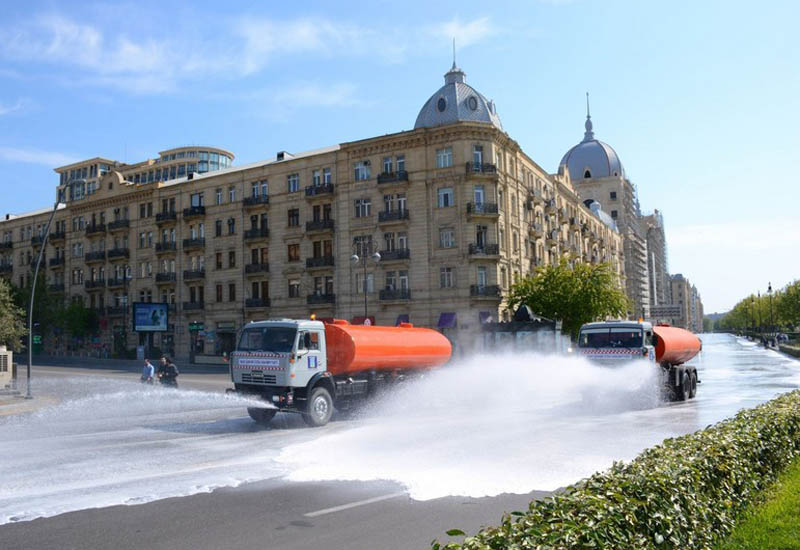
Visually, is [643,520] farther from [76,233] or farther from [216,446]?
[76,233]

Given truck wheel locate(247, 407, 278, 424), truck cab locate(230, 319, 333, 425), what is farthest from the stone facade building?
truck wheel locate(247, 407, 278, 424)

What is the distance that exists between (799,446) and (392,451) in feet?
22.5

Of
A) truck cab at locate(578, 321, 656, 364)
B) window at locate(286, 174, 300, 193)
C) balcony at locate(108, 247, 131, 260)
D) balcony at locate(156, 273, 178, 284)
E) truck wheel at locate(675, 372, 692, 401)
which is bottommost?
truck wheel at locate(675, 372, 692, 401)

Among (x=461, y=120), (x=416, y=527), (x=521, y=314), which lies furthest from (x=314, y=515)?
(x=461, y=120)

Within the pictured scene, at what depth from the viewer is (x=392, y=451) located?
1315cm

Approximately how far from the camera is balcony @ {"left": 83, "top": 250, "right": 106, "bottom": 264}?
72375 millimetres

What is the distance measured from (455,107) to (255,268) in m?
22.1

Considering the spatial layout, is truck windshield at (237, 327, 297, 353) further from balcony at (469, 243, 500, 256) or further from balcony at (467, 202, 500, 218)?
balcony at (467, 202, 500, 218)

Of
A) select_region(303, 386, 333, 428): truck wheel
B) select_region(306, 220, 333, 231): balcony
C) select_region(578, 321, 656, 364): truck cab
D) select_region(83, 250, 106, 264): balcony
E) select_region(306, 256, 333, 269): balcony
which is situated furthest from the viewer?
select_region(83, 250, 106, 264): balcony

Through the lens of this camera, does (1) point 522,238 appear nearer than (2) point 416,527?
No

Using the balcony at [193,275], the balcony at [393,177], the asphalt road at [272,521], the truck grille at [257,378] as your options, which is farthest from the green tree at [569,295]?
the asphalt road at [272,521]

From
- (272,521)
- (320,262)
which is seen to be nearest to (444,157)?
(320,262)

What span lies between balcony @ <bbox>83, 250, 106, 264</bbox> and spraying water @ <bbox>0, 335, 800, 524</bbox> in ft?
157

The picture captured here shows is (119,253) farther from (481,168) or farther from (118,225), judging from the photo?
(481,168)
